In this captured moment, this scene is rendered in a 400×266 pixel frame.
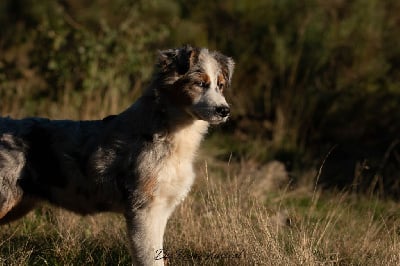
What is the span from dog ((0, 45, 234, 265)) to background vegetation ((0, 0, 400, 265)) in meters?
4.42

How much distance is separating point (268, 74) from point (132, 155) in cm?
799

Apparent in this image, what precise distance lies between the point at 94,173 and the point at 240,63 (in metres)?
8.08

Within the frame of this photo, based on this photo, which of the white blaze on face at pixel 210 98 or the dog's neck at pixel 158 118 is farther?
the dog's neck at pixel 158 118

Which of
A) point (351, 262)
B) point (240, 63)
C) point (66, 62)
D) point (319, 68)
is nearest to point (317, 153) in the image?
point (319, 68)

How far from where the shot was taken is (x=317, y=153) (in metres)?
11.7

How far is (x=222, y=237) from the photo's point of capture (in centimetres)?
620

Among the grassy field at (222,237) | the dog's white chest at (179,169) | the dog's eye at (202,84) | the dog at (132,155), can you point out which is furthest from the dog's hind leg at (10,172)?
the dog's eye at (202,84)

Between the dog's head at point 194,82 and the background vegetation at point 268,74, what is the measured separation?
14.4 feet

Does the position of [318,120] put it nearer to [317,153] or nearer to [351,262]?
[317,153]

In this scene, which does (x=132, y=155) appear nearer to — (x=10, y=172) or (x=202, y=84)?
(x=202, y=84)

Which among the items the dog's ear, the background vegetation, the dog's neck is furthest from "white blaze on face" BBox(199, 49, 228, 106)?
the background vegetation

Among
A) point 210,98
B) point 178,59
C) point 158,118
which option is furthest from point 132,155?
point 178,59

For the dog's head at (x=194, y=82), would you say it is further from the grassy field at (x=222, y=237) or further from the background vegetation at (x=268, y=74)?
the background vegetation at (x=268, y=74)

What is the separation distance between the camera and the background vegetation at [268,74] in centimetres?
1159
